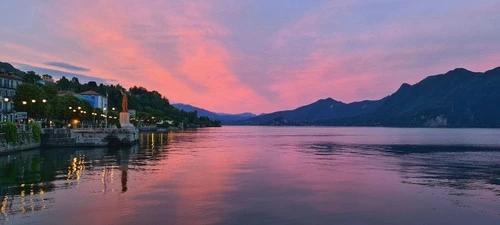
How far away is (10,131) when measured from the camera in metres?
76.9

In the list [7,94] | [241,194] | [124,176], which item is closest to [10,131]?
[124,176]

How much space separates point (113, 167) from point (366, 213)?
39.1m

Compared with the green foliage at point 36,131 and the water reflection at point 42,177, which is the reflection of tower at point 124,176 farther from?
the green foliage at point 36,131

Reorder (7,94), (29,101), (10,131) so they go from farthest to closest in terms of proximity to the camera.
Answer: (7,94) < (29,101) < (10,131)

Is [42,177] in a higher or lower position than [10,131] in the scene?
lower

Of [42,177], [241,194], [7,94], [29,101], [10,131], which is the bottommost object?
[241,194]

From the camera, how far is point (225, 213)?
1320 inches

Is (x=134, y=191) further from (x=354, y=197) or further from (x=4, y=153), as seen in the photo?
(x=4, y=153)

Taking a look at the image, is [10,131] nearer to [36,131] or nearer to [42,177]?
[36,131]

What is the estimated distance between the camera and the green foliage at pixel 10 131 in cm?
7588

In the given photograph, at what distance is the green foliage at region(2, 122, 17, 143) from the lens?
75875 millimetres

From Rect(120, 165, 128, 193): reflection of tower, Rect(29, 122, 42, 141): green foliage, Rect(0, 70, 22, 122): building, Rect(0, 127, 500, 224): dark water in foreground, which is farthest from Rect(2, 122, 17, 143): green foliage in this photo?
Rect(0, 70, 22, 122): building

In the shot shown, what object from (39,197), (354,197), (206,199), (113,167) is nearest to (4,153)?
(113,167)

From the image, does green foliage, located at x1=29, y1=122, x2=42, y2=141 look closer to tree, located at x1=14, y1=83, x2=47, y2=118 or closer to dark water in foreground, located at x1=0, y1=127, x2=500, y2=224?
tree, located at x1=14, y1=83, x2=47, y2=118
